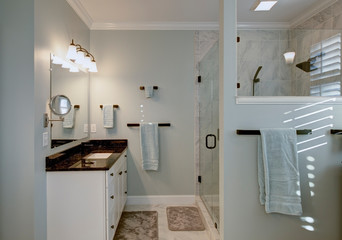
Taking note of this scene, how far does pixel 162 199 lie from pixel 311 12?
10.8 feet

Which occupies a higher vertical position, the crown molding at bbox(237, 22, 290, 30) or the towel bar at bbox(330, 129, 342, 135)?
the crown molding at bbox(237, 22, 290, 30)

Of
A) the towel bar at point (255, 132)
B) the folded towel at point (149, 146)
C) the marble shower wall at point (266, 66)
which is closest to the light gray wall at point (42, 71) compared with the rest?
the folded towel at point (149, 146)

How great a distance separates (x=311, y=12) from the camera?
267cm

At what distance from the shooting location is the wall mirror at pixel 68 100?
1.92 m

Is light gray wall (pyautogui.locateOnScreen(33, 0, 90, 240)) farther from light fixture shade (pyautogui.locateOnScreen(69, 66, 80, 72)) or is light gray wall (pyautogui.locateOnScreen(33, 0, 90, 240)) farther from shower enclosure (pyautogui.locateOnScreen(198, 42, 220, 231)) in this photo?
shower enclosure (pyautogui.locateOnScreen(198, 42, 220, 231))

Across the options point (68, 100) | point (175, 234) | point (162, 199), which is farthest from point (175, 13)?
point (175, 234)

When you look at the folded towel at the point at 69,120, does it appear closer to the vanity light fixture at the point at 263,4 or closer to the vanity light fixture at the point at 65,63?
the vanity light fixture at the point at 65,63

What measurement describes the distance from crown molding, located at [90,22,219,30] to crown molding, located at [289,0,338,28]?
43.7 inches

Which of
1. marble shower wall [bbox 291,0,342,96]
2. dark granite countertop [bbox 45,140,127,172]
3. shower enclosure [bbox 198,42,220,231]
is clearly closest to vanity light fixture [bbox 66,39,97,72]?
dark granite countertop [bbox 45,140,127,172]

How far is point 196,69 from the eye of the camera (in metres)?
3.08

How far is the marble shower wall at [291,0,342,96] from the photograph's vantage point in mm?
2273

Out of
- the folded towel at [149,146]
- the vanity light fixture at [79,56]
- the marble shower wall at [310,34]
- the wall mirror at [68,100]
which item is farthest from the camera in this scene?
the folded towel at [149,146]

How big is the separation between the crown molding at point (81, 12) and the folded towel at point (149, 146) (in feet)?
5.35

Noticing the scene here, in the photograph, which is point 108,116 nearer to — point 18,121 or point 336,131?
point 18,121
